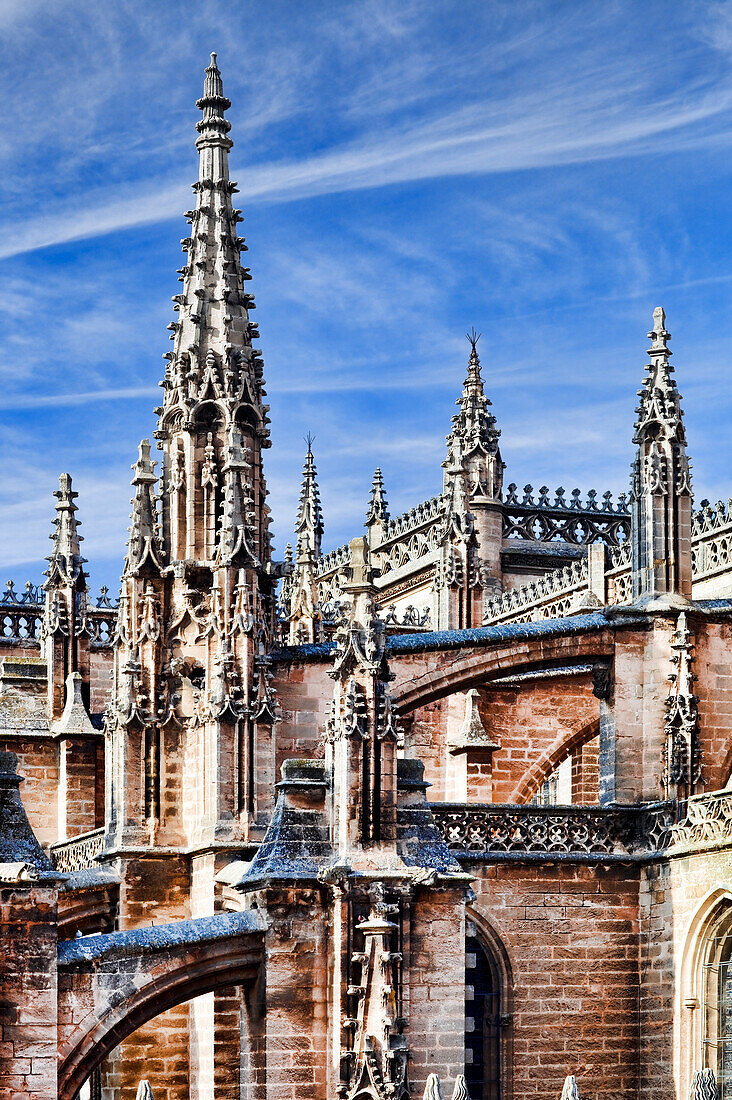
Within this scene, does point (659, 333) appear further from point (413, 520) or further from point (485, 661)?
point (413, 520)

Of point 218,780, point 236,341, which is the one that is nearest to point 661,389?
point 236,341

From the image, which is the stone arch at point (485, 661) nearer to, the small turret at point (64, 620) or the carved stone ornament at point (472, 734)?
the carved stone ornament at point (472, 734)

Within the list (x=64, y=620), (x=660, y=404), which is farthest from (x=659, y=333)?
(x=64, y=620)

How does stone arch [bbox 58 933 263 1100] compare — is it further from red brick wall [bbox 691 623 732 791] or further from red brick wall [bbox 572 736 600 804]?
red brick wall [bbox 572 736 600 804]

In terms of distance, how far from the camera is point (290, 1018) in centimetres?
2647

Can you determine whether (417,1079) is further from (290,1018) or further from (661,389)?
(661,389)

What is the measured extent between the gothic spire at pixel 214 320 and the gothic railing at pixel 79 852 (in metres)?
6.27

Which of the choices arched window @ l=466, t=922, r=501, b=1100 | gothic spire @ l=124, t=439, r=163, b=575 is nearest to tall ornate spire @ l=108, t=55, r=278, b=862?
gothic spire @ l=124, t=439, r=163, b=575

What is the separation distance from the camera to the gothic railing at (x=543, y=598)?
44.7m

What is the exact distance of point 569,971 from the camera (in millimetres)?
35062

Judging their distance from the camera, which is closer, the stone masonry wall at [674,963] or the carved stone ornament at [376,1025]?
the carved stone ornament at [376,1025]

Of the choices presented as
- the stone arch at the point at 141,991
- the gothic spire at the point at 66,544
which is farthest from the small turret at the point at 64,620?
the stone arch at the point at 141,991

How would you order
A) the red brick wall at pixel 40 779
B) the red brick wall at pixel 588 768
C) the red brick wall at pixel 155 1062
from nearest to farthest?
the red brick wall at pixel 155 1062 → the red brick wall at pixel 588 768 → the red brick wall at pixel 40 779

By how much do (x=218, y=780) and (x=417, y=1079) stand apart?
7766mm
